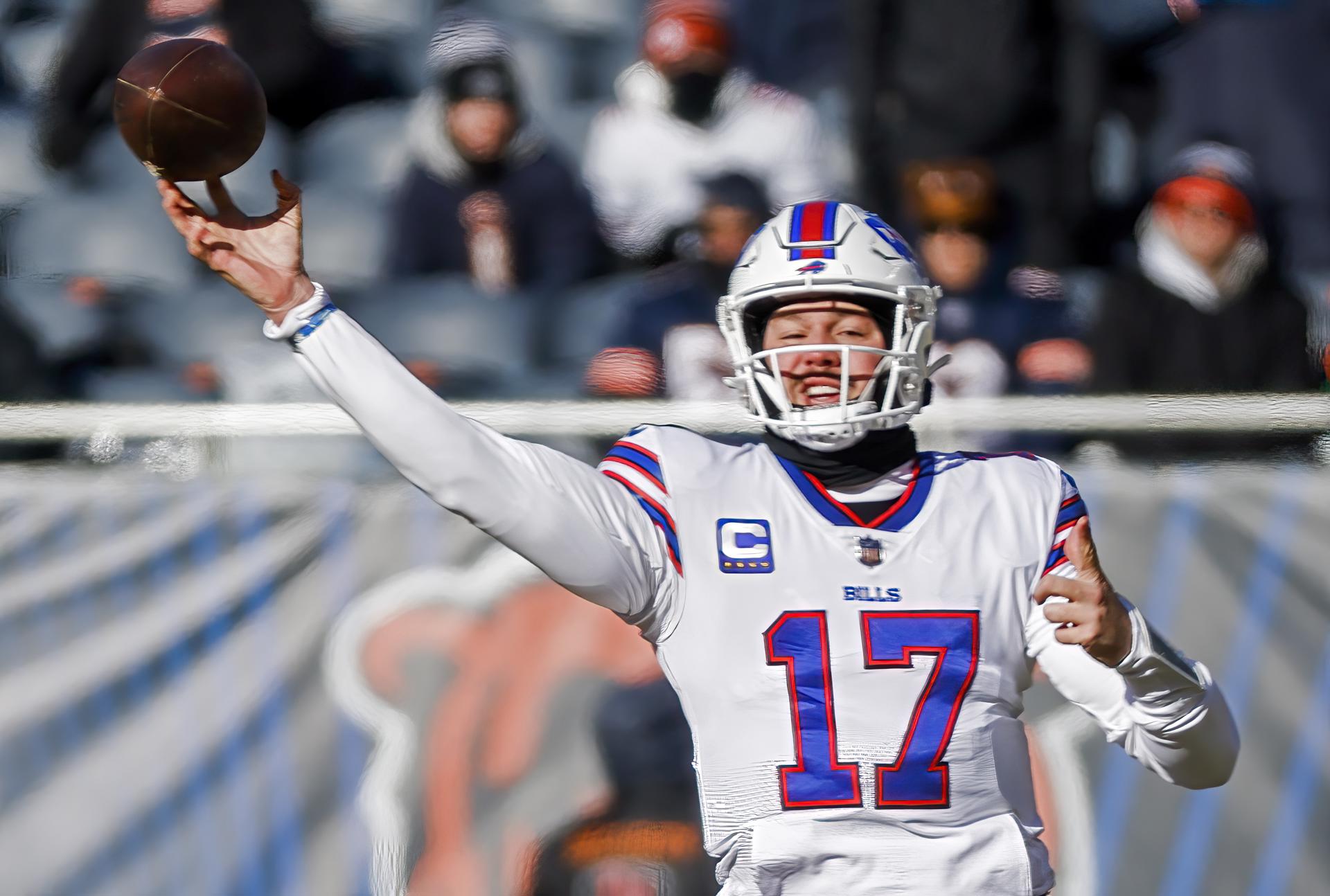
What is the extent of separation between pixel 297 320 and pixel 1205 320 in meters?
3.09

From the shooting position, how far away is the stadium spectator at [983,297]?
4.45 m

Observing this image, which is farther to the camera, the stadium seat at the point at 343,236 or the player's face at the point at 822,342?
the stadium seat at the point at 343,236

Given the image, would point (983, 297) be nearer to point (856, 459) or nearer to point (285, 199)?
point (856, 459)

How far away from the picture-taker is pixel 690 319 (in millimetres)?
4586

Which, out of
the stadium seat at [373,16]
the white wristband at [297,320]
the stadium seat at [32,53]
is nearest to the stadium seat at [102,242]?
the stadium seat at [32,53]

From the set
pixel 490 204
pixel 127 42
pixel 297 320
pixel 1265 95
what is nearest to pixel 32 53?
pixel 127 42

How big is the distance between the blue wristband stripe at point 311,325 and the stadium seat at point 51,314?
2.82 m

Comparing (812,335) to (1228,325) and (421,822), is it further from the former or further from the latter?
(1228,325)

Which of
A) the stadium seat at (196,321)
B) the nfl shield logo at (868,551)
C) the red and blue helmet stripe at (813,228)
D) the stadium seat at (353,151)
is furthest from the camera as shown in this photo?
the stadium seat at (353,151)

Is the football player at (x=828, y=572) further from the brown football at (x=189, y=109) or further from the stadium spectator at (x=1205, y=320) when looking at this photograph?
the stadium spectator at (x=1205, y=320)

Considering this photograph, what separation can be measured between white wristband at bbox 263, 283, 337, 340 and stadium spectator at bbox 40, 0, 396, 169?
314 centimetres

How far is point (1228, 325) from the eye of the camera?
4434 millimetres

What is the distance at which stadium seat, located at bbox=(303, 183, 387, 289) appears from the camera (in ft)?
16.6

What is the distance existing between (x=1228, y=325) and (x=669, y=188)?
1775mm
